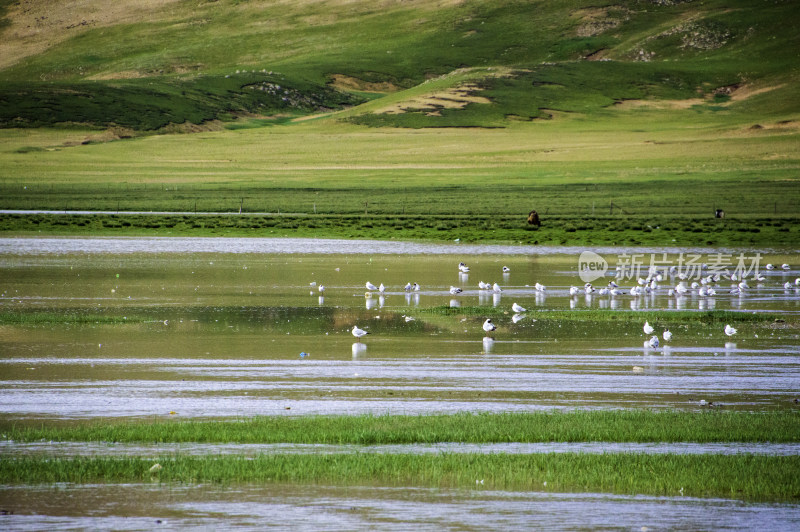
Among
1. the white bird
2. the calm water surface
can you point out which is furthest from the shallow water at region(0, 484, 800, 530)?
the white bird

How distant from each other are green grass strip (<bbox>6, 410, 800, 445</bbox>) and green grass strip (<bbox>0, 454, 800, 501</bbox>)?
823mm

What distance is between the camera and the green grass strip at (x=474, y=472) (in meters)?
10.1

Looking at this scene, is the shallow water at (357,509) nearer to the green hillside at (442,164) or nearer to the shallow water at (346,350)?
the shallow water at (346,350)

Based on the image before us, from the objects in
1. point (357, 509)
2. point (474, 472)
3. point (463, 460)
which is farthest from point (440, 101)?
point (357, 509)

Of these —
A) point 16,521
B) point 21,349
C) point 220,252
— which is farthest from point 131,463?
point 220,252

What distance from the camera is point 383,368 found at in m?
16.8

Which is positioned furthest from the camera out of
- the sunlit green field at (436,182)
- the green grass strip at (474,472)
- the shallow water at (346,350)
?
the sunlit green field at (436,182)

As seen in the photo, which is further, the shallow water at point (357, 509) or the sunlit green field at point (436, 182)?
the sunlit green field at point (436, 182)

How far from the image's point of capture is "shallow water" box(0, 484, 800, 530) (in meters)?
9.02

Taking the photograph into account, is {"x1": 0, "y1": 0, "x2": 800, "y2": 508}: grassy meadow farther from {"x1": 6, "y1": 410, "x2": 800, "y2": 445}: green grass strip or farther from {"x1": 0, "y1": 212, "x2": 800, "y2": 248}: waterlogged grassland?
{"x1": 0, "y1": 212, "x2": 800, "y2": 248}: waterlogged grassland

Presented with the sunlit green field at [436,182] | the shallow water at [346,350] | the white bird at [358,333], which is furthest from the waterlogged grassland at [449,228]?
the white bird at [358,333]

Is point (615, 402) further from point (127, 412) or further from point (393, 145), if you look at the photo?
point (393, 145)

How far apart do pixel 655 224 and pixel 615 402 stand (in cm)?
4118

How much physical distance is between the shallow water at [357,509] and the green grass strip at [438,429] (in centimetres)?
169
